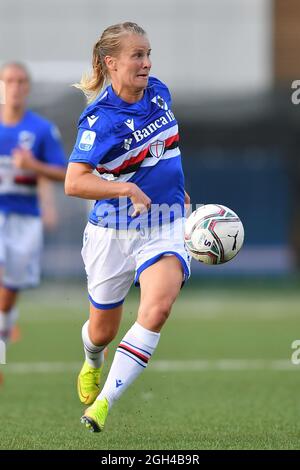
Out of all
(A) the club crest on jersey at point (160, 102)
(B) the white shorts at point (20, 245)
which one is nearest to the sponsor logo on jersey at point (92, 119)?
(A) the club crest on jersey at point (160, 102)

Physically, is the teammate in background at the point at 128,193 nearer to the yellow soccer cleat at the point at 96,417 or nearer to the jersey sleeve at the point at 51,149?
the yellow soccer cleat at the point at 96,417

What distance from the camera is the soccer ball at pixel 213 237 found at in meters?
6.36

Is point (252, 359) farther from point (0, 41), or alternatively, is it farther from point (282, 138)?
point (0, 41)

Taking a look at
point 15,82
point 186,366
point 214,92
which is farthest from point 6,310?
point 214,92

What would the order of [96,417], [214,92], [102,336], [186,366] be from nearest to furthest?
[96,417] → [102,336] → [186,366] → [214,92]

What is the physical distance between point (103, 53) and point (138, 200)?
109 centimetres

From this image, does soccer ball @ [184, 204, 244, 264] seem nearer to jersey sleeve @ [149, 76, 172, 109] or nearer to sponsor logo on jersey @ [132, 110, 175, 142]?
sponsor logo on jersey @ [132, 110, 175, 142]

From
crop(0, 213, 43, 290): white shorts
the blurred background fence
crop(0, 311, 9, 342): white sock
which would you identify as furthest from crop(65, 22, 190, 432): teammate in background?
the blurred background fence

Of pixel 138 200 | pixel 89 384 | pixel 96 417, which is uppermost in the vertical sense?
pixel 138 200

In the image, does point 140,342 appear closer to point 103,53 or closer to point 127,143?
point 127,143

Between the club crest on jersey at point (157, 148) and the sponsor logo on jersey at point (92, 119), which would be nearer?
the sponsor logo on jersey at point (92, 119)

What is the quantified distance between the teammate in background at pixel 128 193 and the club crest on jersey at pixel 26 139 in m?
3.71

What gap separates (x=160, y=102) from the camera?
6598 millimetres

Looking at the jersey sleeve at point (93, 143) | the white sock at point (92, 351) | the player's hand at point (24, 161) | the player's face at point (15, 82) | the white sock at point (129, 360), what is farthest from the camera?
the player's face at point (15, 82)
